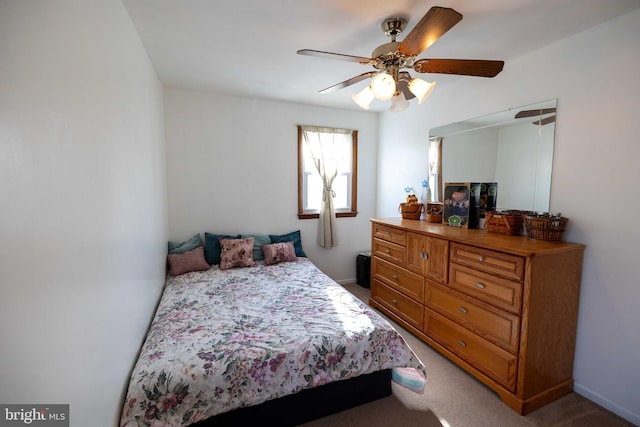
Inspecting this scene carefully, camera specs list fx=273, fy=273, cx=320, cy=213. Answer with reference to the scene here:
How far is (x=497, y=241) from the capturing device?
6.89 feet

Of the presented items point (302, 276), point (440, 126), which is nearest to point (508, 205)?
point (440, 126)

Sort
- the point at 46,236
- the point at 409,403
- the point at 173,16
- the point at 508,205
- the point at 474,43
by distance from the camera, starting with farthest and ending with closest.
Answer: the point at 508,205 → the point at 474,43 → the point at 409,403 → the point at 173,16 → the point at 46,236

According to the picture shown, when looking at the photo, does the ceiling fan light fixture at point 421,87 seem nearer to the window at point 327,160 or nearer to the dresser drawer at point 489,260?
the dresser drawer at point 489,260

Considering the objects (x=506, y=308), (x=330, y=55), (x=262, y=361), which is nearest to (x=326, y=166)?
(x=330, y=55)

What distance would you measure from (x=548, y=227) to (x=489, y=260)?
0.51 m

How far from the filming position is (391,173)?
4055 millimetres

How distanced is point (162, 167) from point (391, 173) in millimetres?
2988

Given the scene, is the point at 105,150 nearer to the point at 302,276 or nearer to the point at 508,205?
the point at 302,276

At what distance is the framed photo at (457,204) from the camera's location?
2723 millimetres

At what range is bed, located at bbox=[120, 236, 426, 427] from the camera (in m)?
1.47

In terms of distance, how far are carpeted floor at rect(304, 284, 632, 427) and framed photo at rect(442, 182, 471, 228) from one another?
142 cm

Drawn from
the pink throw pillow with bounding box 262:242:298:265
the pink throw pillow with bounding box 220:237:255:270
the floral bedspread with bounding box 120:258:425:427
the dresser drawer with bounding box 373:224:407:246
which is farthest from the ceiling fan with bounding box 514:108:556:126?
the pink throw pillow with bounding box 220:237:255:270

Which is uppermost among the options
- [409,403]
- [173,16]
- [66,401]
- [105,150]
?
[173,16]

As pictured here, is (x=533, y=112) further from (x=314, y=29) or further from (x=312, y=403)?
(x=312, y=403)
